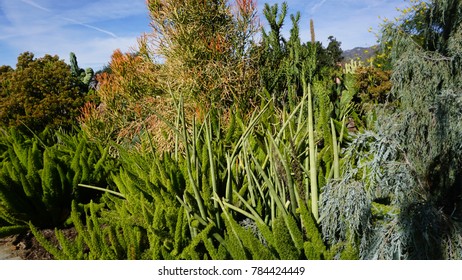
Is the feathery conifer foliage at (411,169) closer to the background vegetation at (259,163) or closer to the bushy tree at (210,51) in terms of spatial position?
the background vegetation at (259,163)

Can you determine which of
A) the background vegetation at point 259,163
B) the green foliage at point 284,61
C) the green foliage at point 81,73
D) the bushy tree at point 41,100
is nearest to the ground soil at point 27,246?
the background vegetation at point 259,163

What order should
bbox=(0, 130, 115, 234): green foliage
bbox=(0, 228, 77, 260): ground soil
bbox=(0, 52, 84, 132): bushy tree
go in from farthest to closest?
bbox=(0, 52, 84, 132): bushy tree, bbox=(0, 130, 115, 234): green foliage, bbox=(0, 228, 77, 260): ground soil

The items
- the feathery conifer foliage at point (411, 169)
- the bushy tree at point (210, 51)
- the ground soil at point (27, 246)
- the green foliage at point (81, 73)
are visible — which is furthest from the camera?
the green foliage at point (81, 73)

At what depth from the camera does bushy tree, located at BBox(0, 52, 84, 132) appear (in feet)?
17.6

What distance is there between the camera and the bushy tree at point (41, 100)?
5363 mm

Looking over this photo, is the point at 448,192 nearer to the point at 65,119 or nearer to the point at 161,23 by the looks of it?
the point at 161,23

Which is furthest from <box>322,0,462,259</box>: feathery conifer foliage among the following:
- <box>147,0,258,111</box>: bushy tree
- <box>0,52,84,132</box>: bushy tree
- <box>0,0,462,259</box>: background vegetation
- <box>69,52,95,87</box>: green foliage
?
<box>69,52,95,87</box>: green foliage

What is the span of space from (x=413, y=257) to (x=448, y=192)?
381mm

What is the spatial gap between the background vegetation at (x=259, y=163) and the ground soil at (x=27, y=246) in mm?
76

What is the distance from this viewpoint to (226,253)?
1785mm

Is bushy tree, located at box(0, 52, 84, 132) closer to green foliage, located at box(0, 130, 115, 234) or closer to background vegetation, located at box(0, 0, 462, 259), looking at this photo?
background vegetation, located at box(0, 0, 462, 259)

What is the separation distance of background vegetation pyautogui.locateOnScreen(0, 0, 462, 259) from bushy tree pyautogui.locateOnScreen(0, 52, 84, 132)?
1.16m

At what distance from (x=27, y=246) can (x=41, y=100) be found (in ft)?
11.2

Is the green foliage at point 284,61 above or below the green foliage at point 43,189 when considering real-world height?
above
